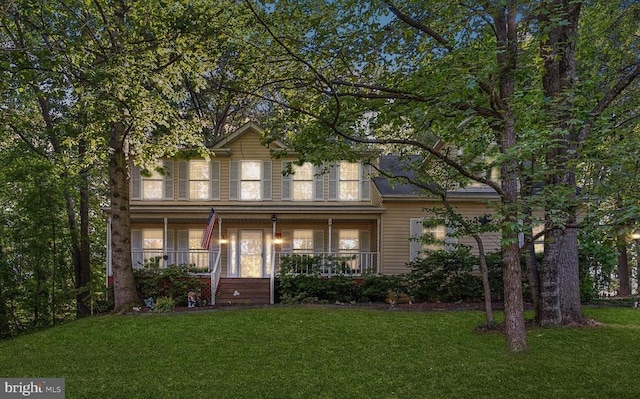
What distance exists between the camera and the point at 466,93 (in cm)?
470

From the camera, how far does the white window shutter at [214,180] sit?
1431cm

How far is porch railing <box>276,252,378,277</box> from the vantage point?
39.5 ft

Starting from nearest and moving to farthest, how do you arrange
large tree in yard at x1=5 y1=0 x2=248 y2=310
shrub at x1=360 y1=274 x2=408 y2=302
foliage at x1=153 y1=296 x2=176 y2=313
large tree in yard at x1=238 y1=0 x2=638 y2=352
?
large tree in yard at x1=238 y1=0 x2=638 y2=352 < large tree in yard at x1=5 y1=0 x2=248 y2=310 < foliage at x1=153 y1=296 x2=176 y2=313 < shrub at x1=360 y1=274 x2=408 y2=302

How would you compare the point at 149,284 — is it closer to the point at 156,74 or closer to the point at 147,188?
the point at 147,188

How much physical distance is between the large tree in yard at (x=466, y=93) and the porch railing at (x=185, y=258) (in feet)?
24.4

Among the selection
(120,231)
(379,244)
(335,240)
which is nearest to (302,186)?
(335,240)

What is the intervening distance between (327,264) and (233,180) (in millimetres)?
4847

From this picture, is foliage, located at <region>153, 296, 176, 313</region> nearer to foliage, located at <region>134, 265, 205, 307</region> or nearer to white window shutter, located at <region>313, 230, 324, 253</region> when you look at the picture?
foliage, located at <region>134, 265, 205, 307</region>

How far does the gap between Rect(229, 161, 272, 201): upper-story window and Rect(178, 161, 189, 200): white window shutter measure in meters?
1.61

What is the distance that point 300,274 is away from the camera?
11.8 m

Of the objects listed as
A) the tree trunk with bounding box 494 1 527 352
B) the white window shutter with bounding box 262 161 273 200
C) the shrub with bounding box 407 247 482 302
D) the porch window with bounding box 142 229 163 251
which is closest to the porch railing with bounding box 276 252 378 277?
the shrub with bounding box 407 247 482 302

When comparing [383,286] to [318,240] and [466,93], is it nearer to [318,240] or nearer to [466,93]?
[318,240]

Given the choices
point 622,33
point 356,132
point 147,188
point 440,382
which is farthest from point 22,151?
point 622,33

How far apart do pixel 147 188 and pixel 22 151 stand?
422cm
